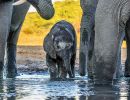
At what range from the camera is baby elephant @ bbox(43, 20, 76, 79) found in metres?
9.49

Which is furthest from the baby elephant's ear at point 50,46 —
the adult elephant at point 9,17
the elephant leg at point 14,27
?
the elephant leg at point 14,27

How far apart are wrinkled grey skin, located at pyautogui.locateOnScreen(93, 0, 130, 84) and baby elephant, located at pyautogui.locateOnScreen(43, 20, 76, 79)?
3286 millimetres

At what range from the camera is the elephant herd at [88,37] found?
605 cm

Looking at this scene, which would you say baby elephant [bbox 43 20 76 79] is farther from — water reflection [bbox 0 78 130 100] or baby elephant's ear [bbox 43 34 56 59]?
water reflection [bbox 0 78 130 100]

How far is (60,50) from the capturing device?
9570 mm

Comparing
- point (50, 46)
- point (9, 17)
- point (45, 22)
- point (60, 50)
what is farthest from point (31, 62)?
point (45, 22)

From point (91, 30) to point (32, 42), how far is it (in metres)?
56.0

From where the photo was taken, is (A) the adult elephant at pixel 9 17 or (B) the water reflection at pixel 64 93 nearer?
(B) the water reflection at pixel 64 93

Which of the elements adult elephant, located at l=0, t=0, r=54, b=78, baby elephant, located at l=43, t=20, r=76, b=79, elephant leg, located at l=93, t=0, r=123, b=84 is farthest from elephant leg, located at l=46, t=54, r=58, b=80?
elephant leg, located at l=93, t=0, r=123, b=84

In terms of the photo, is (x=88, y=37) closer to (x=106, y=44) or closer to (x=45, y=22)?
(x=106, y=44)

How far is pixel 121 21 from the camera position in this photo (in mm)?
6043

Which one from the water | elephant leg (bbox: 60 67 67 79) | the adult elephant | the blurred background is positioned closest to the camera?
the water

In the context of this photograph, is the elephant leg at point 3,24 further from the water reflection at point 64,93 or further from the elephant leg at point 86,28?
the water reflection at point 64,93

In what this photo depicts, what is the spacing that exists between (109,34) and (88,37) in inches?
140
